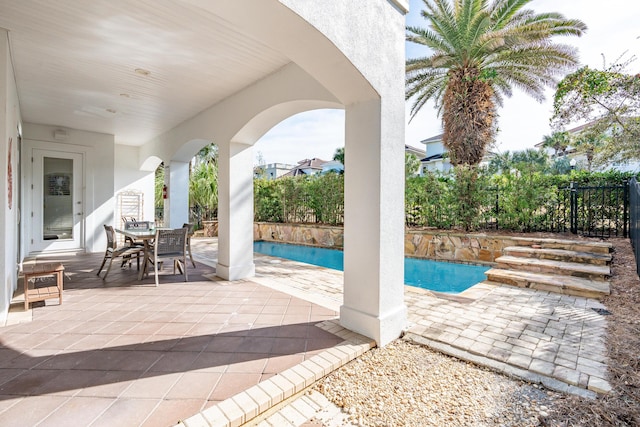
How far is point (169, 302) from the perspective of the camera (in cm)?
411

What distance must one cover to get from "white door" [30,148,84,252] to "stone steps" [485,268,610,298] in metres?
10.1

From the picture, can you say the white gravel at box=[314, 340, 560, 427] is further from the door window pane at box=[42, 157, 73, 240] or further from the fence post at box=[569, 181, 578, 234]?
the door window pane at box=[42, 157, 73, 240]

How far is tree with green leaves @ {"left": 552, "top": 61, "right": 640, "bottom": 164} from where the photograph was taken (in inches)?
256

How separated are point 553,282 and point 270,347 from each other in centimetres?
447

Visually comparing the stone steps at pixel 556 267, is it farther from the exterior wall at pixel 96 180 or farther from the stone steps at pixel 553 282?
the exterior wall at pixel 96 180

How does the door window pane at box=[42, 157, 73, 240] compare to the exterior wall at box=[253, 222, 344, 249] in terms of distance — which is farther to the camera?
the exterior wall at box=[253, 222, 344, 249]

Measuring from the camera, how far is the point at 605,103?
699 centimetres

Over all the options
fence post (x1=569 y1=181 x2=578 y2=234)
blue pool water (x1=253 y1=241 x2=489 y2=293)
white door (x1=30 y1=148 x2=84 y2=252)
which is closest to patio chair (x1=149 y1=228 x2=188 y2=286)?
blue pool water (x1=253 y1=241 x2=489 y2=293)

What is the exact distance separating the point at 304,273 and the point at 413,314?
8.93 ft

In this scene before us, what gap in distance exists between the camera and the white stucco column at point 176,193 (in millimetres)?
7980

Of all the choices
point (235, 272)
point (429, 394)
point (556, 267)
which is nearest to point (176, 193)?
point (235, 272)

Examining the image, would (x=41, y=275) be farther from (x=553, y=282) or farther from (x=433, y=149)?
(x=433, y=149)

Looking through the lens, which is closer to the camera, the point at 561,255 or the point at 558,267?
the point at 558,267

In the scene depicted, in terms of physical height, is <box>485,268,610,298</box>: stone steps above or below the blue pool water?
above
